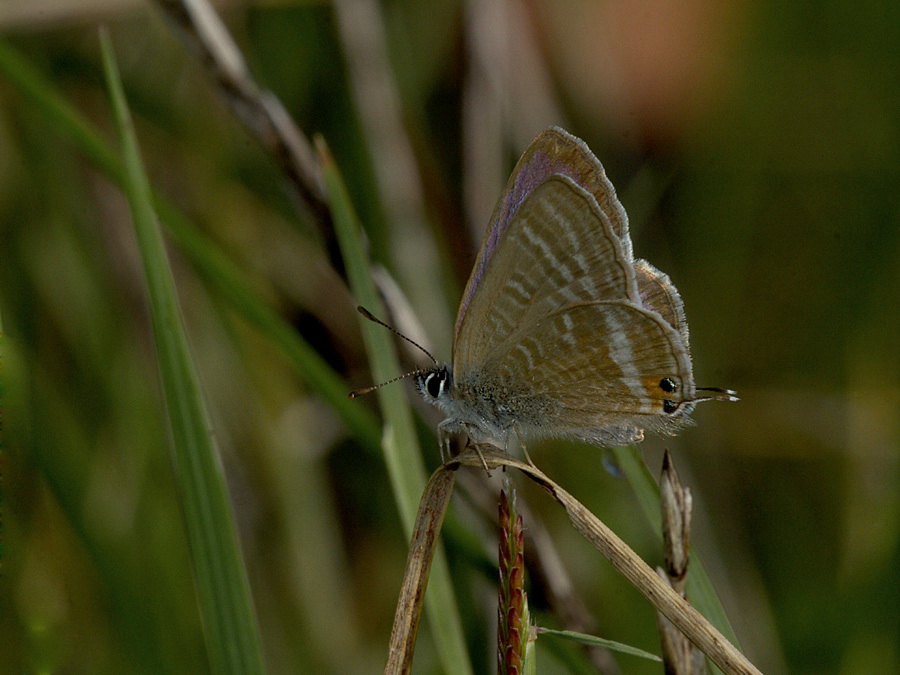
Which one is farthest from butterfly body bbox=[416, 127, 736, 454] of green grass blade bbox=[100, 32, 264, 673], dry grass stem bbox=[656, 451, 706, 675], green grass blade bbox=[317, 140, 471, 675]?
green grass blade bbox=[100, 32, 264, 673]

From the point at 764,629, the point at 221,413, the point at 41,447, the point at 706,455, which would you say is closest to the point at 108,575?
the point at 41,447

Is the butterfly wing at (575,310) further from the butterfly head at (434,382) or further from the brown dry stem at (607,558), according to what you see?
the brown dry stem at (607,558)

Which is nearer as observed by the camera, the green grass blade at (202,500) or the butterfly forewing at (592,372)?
the green grass blade at (202,500)

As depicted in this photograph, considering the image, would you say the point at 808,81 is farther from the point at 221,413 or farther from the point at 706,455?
the point at 221,413

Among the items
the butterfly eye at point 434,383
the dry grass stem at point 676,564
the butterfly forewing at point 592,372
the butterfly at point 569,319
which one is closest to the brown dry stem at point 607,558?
the dry grass stem at point 676,564

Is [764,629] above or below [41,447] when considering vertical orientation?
below

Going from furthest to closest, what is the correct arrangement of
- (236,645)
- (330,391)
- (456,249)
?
(456,249) → (330,391) → (236,645)

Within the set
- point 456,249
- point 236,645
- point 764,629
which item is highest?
point 456,249
